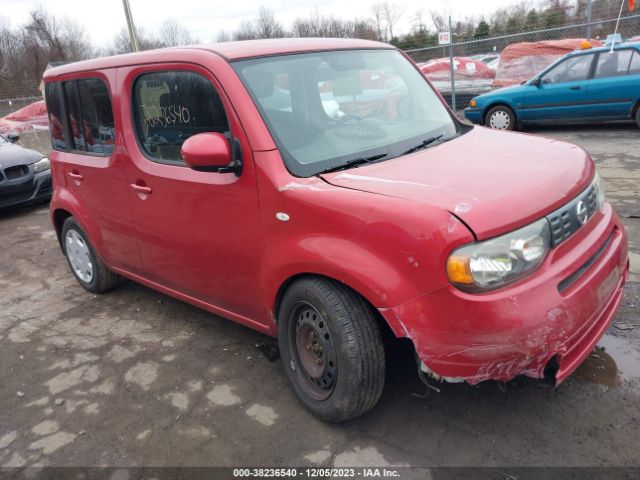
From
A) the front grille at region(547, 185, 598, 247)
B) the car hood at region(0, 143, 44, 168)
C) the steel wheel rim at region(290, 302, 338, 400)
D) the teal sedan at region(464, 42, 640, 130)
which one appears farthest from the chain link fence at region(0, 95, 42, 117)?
the front grille at region(547, 185, 598, 247)

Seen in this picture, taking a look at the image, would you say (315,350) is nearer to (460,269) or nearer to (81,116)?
(460,269)

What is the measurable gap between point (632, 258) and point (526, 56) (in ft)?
31.2

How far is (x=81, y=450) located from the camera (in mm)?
2826

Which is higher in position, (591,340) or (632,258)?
(591,340)

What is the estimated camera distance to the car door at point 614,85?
9273 mm

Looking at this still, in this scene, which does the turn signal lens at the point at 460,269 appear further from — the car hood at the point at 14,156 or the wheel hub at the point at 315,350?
the car hood at the point at 14,156

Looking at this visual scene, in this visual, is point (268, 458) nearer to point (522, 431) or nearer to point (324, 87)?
point (522, 431)

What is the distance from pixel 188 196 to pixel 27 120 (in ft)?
46.2

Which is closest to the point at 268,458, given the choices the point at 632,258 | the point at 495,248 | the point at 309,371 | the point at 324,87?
the point at 309,371

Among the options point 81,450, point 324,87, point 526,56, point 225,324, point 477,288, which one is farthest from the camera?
point 526,56

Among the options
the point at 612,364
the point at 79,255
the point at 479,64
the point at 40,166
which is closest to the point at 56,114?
the point at 79,255

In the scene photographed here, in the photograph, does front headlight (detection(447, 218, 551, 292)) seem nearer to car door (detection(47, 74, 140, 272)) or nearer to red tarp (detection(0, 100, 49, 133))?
car door (detection(47, 74, 140, 272))

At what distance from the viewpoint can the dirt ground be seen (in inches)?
101

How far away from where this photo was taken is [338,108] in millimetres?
3105
